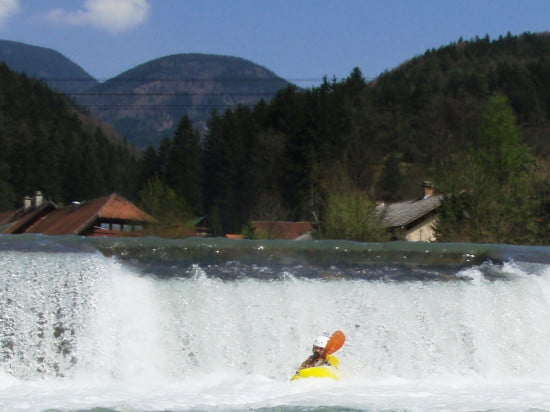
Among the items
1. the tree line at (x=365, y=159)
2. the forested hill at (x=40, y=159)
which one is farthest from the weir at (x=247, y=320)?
the forested hill at (x=40, y=159)

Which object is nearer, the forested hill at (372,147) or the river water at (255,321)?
the river water at (255,321)

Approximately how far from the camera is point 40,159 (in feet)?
297

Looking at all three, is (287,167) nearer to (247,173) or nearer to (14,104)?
(247,173)

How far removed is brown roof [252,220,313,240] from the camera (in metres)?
54.7

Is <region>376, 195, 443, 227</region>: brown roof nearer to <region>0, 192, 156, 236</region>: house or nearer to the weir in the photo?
<region>0, 192, 156, 236</region>: house

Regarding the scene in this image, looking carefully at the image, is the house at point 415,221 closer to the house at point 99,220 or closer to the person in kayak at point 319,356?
A: the house at point 99,220

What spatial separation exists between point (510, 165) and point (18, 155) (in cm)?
5481

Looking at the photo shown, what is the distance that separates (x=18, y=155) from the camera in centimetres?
9006

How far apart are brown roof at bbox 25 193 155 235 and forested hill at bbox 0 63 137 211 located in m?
33.9

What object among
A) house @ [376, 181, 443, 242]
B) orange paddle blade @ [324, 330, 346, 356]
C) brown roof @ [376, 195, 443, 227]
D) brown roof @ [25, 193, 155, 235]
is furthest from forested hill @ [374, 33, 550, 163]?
orange paddle blade @ [324, 330, 346, 356]

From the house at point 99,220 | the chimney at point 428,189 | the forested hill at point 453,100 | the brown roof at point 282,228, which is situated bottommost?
the brown roof at point 282,228

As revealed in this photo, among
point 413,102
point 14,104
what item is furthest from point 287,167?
point 14,104

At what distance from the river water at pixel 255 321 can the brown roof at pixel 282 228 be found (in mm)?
39735

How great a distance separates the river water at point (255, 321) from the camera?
11.9 meters
